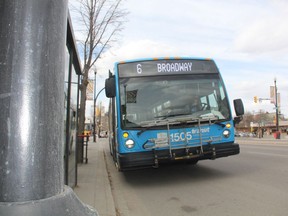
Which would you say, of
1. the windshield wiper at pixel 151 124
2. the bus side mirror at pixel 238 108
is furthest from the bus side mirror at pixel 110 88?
the bus side mirror at pixel 238 108

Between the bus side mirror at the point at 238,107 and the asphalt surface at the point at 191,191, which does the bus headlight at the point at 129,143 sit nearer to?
the asphalt surface at the point at 191,191

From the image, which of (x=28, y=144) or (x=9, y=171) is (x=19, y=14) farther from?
(x=9, y=171)

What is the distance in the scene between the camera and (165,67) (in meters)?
8.10

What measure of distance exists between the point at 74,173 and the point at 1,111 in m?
6.74

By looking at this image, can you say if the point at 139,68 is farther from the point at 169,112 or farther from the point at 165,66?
the point at 169,112

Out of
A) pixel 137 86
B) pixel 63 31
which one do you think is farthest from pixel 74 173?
pixel 63 31

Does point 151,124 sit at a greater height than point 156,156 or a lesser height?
greater

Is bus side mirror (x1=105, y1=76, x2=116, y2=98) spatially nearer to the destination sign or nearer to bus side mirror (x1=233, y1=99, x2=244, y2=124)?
the destination sign

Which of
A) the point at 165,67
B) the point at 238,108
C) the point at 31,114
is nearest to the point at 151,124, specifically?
the point at 165,67

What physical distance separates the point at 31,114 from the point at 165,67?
6776 mm

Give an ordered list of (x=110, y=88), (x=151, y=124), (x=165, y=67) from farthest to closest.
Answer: (x=165, y=67), (x=110, y=88), (x=151, y=124)

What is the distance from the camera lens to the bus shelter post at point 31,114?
1.46 meters

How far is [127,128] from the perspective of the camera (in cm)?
733

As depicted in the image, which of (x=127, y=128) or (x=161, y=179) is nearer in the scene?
(x=127, y=128)
